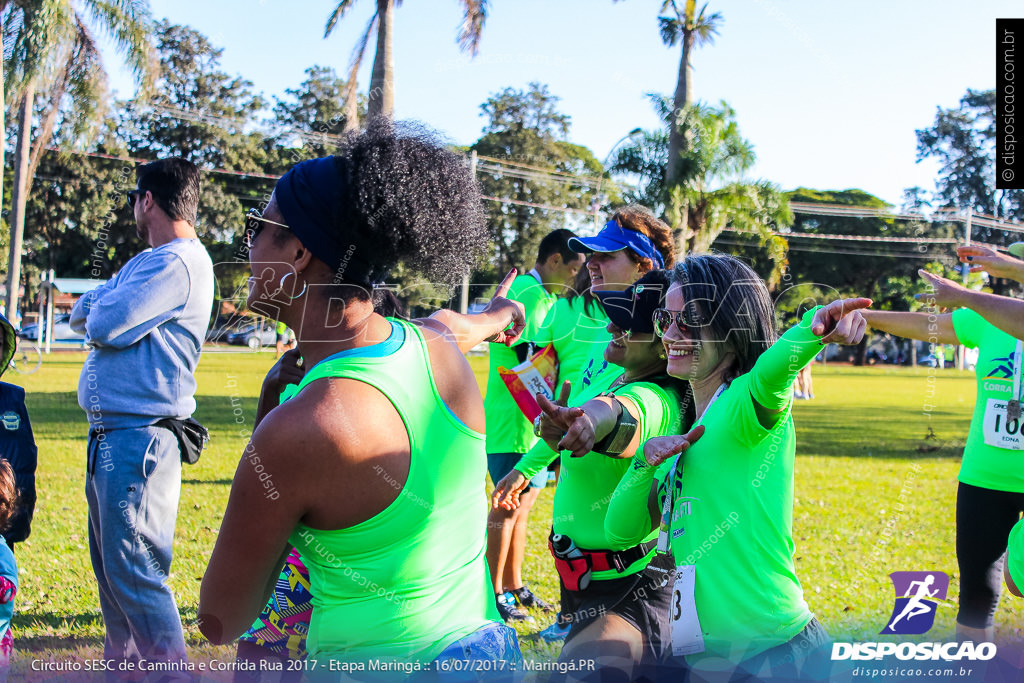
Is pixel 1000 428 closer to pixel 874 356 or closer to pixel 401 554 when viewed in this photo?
pixel 401 554

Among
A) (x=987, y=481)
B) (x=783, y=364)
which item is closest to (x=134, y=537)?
(x=783, y=364)

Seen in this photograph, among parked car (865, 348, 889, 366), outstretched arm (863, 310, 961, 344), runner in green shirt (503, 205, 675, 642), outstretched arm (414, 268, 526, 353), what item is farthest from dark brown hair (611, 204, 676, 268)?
parked car (865, 348, 889, 366)

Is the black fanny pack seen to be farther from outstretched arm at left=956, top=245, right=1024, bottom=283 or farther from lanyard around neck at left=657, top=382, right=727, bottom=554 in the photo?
outstretched arm at left=956, top=245, right=1024, bottom=283

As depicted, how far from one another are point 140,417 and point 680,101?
1628 cm

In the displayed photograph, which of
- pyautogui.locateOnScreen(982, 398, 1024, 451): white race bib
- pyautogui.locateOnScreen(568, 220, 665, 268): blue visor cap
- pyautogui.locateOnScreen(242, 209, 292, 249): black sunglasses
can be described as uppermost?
pyautogui.locateOnScreen(568, 220, 665, 268): blue visor cap

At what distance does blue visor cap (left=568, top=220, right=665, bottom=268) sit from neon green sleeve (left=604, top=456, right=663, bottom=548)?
159 centimetres

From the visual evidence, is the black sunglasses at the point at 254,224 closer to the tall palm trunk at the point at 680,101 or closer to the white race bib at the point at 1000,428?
the white race bib at the point at 1000,428

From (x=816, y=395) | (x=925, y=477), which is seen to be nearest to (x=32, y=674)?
(x=925, y=477)

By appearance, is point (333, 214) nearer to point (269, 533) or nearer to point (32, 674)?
point (269, 533)

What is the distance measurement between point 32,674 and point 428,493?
3.19 metres

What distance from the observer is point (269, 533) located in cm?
152

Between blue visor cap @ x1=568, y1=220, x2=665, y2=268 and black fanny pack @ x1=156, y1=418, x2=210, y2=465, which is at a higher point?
blue visor cap @ x1=568, y1=220, x2=665, y2=268

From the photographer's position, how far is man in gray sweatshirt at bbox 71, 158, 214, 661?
10.6 ft

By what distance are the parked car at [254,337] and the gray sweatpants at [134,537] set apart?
33122 mm
